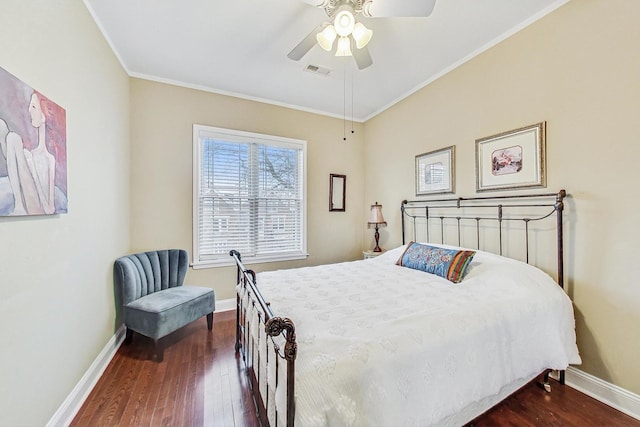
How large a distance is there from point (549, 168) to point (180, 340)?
3744mm

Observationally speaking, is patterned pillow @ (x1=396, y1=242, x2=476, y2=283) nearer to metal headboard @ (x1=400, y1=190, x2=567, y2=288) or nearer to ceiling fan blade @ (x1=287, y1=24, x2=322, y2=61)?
metal headboard @ (x1=400, y1=190, x2=567, y2=288)

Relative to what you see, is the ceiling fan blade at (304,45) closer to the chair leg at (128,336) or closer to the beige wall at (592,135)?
the beige wall at (592,135)

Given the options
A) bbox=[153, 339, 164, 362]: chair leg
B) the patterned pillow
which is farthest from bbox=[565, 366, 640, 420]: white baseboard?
bbox=[153, 339, 164, 362]: chair leg

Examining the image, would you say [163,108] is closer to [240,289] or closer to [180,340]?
[240,289]

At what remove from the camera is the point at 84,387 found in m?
1.81

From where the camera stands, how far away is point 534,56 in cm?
216

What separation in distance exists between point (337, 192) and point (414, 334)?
9.95 ft

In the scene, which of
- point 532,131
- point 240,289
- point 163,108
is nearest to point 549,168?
point 532,131

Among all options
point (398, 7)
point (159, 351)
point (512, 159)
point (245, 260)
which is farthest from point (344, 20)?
point (159, 351)

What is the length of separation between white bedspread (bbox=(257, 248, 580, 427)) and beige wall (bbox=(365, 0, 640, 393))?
25 centimetres

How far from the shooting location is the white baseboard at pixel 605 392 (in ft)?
5.49

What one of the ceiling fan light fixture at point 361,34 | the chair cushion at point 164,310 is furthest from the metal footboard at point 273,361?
the ceiling fan light fixture at point 361,34

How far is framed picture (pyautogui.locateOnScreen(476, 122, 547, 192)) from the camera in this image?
2133 millimetres

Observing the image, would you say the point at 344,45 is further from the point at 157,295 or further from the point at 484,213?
the point at 157,295
